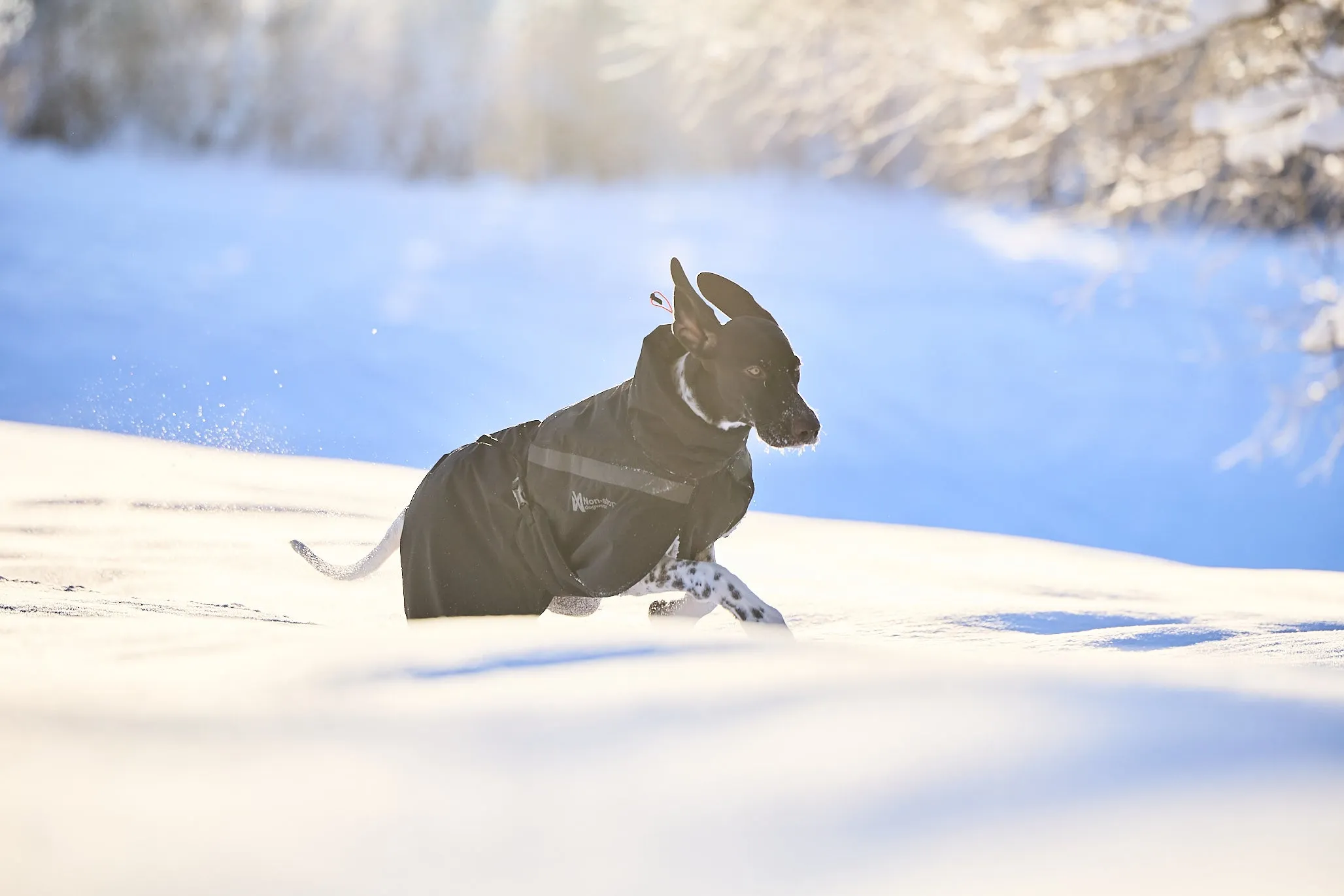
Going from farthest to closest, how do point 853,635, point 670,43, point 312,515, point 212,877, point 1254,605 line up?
1. point 670,43
2. point 312,515
3. point 1254,605
4. point 853,635
5. point 212,877

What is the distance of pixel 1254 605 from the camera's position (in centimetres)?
579

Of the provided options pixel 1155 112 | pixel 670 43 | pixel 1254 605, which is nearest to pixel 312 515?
pixel 670 43

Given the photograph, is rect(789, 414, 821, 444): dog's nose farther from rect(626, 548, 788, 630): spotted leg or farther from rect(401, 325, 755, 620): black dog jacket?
rect(626, 548, 788, 630): spotted leg

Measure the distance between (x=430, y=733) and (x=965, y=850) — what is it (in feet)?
2.23

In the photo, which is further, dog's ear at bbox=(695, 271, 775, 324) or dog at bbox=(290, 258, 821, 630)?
dog's ear at bbox=(695, 271, 775, 324)

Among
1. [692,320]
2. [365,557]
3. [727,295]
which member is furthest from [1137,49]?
[365,557]

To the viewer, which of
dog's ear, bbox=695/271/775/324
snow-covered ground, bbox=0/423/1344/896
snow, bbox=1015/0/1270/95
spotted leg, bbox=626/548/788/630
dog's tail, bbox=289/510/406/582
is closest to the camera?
snow-covered ground, bbox=0/423/1344/896

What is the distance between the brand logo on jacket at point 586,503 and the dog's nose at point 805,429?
51cm

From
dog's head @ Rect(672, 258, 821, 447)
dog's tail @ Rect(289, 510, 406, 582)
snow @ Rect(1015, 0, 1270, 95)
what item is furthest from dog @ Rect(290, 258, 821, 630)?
snow @ Rect(1015, 0, 1270, 95)

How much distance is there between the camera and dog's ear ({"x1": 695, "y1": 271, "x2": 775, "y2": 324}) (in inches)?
146

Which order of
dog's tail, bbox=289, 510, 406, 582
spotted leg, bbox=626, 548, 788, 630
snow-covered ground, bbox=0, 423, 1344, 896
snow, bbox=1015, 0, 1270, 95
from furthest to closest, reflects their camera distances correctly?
snow, bbox=1015, 0, 1270, 95 < dog's tail, bbox=289, 510, 406, 582 < spotted leg, bbox=626, 548, 788, 630 < snow-covered ground, bbox=0, 423, 1344, 896

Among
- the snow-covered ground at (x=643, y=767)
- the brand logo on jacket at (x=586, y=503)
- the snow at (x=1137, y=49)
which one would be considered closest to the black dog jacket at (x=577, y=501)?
the brand logo on jacket at (x=586, y=503)

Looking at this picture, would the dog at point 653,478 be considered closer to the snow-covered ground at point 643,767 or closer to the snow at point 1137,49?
the snow-covered ground at point 643,767

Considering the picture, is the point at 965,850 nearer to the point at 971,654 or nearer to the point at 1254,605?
→ the point at 971,654
